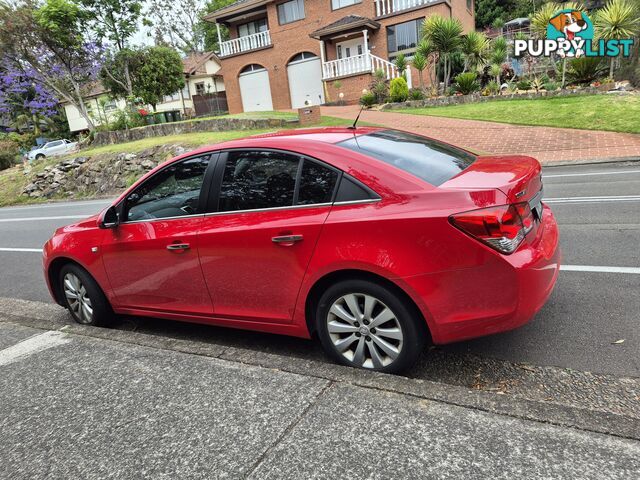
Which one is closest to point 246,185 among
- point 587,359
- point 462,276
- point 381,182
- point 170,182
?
point 170,182

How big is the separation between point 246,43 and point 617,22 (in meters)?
21.6

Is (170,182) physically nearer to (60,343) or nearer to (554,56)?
(60,343)

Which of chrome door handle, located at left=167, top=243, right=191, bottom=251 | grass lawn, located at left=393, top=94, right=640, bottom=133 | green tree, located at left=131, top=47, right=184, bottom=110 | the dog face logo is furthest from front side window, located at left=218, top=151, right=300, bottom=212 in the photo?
green tree, located at left=131, top=47, right=184, bottom=110

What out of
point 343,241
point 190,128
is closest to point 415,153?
point 343,241

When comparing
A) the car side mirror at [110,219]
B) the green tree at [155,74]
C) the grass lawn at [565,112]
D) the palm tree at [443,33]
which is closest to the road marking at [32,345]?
the car side mirror at [110,219]

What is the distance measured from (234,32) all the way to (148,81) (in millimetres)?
7418

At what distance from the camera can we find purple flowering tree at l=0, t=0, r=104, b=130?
22.9m

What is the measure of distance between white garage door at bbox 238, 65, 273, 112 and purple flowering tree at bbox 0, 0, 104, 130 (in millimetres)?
9283

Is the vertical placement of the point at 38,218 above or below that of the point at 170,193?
below

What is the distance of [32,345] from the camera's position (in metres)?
3.99

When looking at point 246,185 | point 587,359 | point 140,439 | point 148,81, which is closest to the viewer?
point 140,439

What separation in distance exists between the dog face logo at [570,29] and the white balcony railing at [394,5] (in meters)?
8.88

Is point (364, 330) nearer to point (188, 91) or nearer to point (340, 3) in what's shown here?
point (340, 3)

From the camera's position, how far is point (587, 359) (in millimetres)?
3174
